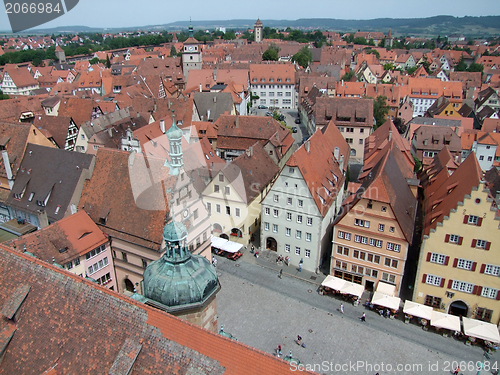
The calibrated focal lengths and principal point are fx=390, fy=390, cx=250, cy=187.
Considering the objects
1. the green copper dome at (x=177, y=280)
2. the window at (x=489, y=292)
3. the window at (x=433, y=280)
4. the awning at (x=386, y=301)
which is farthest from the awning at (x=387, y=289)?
the green copper dome at (x=177, y=280)

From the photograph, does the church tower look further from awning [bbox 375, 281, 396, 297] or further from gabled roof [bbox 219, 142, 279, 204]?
awning [bbox 375, 281, 396, 297]

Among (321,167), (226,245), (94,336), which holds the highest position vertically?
(94,336)

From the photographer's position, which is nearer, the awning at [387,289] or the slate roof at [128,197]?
the slate roof at [128,197]

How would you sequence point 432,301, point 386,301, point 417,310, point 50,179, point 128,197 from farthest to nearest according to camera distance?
point 50,179
point 432,301
point 386,301
point 128,197
point 417,310

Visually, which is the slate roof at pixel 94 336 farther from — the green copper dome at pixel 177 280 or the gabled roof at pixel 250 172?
the gabled roof at pixel 250 172

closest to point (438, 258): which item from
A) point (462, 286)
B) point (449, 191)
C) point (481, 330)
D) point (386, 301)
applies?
point (462, 286)

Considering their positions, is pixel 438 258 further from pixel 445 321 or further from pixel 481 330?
pixel 481 330
